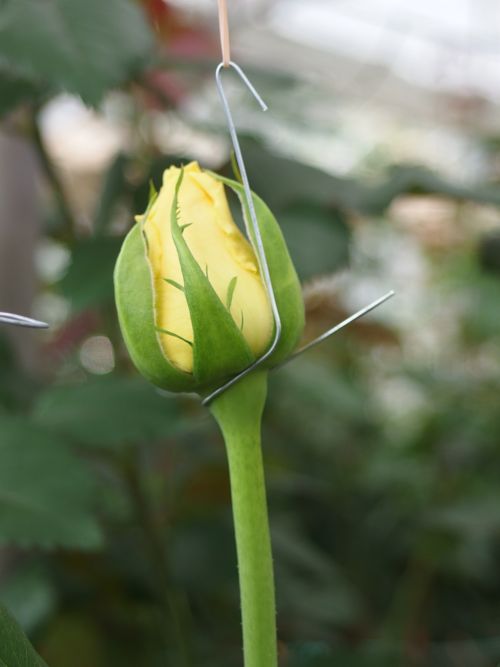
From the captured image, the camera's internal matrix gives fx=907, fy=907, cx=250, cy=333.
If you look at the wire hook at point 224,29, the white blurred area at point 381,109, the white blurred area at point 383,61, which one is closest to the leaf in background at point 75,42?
the wire hook at point 224,29

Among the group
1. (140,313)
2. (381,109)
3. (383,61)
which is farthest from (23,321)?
(381,109)

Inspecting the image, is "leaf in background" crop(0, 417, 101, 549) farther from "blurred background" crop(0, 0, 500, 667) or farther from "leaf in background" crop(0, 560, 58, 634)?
"leaf in background" crop(0, 560, 58, 634)

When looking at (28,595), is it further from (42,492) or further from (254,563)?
(254,563)

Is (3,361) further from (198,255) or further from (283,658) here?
(198,255)

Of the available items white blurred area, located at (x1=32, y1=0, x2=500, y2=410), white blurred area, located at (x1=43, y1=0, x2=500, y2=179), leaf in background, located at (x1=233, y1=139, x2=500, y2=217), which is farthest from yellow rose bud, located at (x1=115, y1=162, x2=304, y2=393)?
white blurred area, located at (x1=43, y1=0, x2=500, y2=179)

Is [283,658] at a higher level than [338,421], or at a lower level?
higher

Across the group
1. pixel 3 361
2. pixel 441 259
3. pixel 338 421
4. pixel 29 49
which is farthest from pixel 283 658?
pixel 441 259
